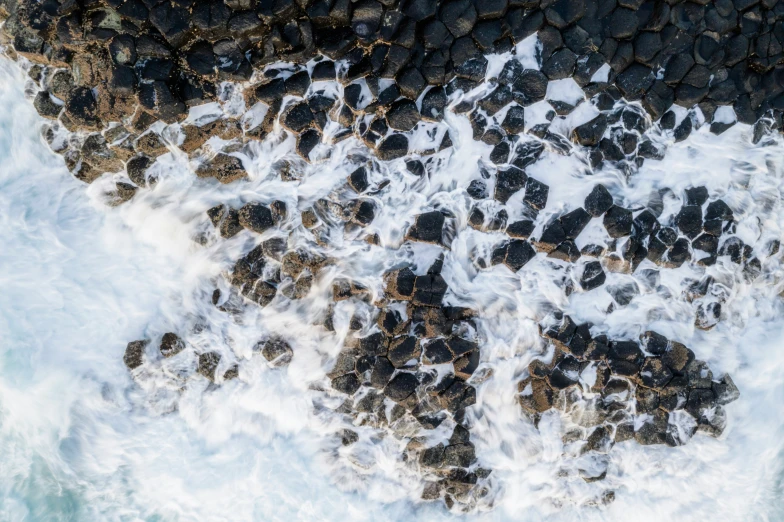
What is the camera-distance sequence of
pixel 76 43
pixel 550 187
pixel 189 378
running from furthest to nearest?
pixel 189 378 → pixel 550 187 → pixel 76 43

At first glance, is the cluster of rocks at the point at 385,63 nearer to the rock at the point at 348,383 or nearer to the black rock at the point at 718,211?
the black rock at the point at 718,211

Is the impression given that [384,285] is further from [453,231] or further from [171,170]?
[171,170]

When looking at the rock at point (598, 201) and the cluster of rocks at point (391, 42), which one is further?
the rock at point (598, 201)

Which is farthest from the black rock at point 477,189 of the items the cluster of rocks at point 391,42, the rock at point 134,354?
the rock at point 134,354

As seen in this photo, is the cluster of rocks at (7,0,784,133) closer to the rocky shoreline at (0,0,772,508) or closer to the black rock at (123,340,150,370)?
the rocky shoreline at (0,0,772,508)

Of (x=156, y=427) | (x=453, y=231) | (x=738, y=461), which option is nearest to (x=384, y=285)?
(x=453, y=231)

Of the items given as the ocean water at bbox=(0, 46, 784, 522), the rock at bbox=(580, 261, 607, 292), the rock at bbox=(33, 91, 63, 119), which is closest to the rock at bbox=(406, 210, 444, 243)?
the ocean water at bbox=(0, 46, 784, 522)

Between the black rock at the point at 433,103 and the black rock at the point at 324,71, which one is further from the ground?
the black rock at the point at 324,71
